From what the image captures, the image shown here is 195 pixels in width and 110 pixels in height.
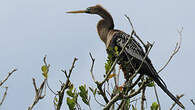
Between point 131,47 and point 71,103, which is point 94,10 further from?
point 71,103

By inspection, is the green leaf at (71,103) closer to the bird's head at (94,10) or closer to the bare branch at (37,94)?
the bare branch at (37,94)

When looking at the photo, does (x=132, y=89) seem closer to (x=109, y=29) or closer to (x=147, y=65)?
(x=147, y=65)

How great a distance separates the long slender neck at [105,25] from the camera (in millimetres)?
6270

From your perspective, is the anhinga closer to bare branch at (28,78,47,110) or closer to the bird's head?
the bird's head

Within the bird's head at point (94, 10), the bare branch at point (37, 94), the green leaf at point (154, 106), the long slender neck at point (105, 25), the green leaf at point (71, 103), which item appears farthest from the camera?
the bird's head at point (94, 10)

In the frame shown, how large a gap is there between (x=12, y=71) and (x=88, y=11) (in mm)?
3853

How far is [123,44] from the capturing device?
5.75 m

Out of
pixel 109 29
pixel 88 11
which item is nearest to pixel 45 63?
pixel 109 29

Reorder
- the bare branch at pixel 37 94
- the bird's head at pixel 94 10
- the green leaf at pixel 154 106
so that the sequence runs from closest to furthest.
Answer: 1. the bare branch at pixel 37 94
2. the green leaf at pixel 154 106
3. the bird's head at pixel 94 10

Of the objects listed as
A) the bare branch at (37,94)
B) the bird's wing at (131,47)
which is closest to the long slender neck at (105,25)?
the bird's wing at (131,47)

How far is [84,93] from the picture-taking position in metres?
3.67

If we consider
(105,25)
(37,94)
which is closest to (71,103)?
(37,94)

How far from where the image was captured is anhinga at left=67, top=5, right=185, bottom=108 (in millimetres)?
5047

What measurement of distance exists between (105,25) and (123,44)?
0.77 metres
